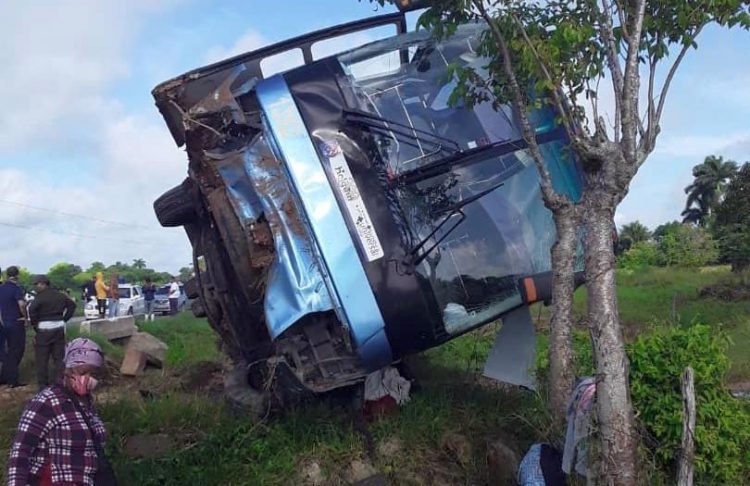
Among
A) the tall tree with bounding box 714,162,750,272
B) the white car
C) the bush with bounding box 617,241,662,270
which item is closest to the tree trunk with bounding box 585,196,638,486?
the tall tree with bounding box 714,162,750,272

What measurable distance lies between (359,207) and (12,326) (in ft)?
17.2

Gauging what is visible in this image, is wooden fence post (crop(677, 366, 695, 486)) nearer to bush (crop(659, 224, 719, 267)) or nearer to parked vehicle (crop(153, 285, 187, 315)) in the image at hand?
parked vehicle (crop(153, 285, 187, 315))

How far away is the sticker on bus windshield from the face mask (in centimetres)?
186

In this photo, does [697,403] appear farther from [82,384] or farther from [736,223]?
[736,223]

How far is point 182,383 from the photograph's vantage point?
26.4 feet

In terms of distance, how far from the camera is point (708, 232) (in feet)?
101

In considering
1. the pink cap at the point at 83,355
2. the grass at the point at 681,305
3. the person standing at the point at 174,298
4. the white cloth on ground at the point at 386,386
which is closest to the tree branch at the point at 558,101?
the grass at the point at 681,305

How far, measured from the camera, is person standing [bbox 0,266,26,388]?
808 cm

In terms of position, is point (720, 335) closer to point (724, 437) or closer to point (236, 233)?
point (724, 437)

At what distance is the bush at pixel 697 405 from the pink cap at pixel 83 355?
287 centimetres

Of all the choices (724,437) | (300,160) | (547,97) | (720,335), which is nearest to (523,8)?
(547,97)

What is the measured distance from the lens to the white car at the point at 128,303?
2088cm

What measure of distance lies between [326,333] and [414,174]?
1.22 meters

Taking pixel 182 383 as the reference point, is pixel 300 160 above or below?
above
